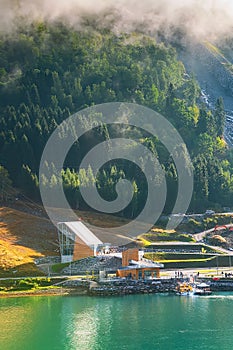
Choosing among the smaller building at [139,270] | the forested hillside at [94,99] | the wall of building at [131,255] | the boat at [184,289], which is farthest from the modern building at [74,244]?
the forested hillside at [94,99]

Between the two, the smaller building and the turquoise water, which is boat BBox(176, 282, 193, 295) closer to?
the turquoise water

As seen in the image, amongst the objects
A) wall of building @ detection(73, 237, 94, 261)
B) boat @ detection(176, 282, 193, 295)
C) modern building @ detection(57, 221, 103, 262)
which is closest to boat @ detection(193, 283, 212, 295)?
boat @ detection(176, 282, 193, 295)

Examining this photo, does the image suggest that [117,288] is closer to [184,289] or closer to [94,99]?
[184,289]

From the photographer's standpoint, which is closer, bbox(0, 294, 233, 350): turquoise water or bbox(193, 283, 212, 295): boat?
bbox(0, 294, 233, 350): turquoise water

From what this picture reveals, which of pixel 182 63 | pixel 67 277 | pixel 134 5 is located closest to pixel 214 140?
pixel 182 63

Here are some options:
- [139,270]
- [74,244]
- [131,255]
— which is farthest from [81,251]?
[139,270]

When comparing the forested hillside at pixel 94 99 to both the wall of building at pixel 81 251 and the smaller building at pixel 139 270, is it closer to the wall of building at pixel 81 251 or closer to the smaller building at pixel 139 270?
the wall of building at pixel 81 251

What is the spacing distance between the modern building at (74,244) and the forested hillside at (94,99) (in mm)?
18324

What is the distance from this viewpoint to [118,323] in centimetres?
4506

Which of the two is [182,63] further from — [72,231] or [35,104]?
[72,231]

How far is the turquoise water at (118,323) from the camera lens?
40000 mm

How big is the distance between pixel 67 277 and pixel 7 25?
97.8 m

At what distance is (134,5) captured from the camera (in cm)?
17025

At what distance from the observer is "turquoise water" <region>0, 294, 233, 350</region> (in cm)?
4000
